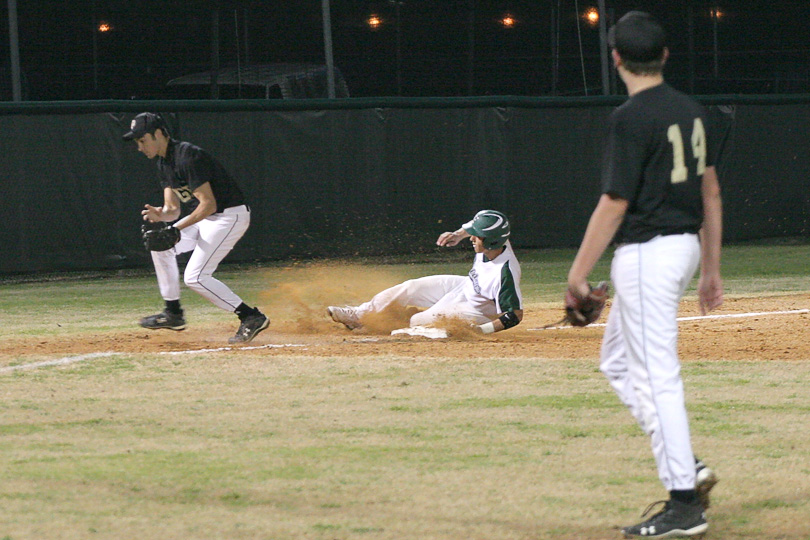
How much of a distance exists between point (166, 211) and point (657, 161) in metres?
6.06

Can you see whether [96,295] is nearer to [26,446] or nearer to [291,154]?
[291,154]

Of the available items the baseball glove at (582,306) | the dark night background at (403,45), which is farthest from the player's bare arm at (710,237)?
the dark night background at (403,45)

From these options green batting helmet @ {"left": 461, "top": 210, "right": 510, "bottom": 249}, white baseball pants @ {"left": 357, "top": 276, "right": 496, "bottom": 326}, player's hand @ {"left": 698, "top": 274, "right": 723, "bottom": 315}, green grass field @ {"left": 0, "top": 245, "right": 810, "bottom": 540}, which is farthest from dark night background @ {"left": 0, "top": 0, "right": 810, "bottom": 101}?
player's hand @ {"left": 698, "top": 274, "right": 723, "bottom": 315}

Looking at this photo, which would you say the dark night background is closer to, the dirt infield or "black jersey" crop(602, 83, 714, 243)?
the dirt infield

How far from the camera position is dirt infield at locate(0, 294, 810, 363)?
880cm

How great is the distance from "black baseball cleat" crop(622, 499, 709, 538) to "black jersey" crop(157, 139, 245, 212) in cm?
562

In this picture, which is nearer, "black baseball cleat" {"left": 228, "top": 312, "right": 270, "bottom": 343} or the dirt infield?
the dirt infield

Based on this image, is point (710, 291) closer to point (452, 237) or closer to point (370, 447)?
point (370, 447)

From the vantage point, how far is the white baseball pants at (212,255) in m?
9.23

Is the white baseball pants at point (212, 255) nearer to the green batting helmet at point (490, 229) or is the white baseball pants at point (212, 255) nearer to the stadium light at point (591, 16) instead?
the green batting helmet at point (490, 229)

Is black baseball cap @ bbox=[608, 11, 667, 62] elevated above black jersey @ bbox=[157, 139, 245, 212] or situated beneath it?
elevated above

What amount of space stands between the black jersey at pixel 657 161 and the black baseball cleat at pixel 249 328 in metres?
5.40

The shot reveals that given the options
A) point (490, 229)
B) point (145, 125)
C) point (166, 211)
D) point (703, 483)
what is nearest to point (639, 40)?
point (703, 483)

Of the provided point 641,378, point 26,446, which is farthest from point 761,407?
Answer: point 26,446
